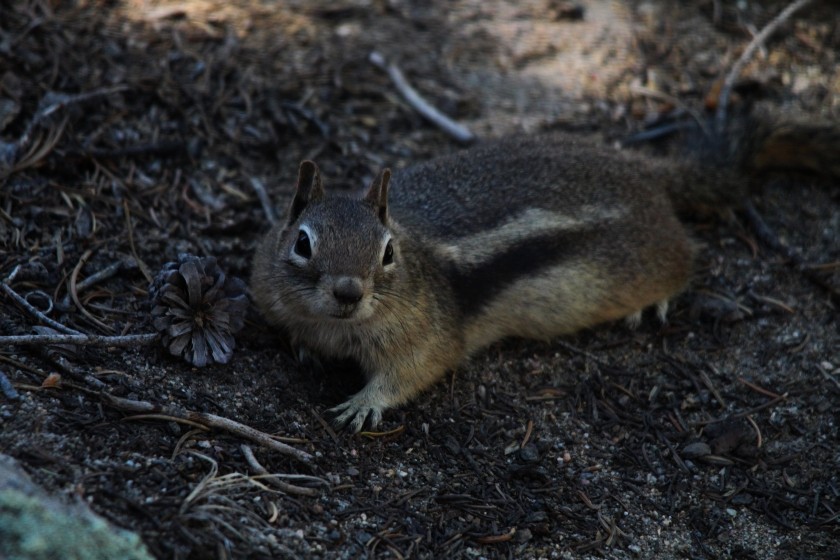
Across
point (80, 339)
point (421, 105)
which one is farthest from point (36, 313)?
point (421, 105)

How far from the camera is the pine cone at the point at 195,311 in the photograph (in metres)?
4.46

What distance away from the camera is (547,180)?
17.7 ft

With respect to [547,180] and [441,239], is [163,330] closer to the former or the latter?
[441,239]

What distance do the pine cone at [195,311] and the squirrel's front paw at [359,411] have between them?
2.23 ft

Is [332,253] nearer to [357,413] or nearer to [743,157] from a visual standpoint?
[357,413]

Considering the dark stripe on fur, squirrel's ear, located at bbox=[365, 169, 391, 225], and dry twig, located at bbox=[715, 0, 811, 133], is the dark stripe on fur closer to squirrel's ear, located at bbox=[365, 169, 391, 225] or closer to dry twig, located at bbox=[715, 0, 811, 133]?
squirrel's ear, located at bbox=[365, 169, 391, 225]

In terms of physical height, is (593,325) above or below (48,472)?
below

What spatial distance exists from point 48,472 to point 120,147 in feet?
9.07

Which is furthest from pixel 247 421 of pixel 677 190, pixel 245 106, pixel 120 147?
pixel 677 190


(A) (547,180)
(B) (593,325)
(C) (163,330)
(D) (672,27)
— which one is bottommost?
(B) (593,325)

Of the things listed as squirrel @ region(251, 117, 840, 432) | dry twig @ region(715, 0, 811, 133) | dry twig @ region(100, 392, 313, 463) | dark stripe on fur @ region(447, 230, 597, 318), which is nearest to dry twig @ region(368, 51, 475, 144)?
squirrel @ region(251, 117, 840, 432)

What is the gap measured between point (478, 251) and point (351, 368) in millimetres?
1037

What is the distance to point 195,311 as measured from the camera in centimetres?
457

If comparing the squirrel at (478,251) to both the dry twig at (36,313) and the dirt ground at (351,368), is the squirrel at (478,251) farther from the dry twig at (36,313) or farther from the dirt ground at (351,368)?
the dry twig at (36,313)
